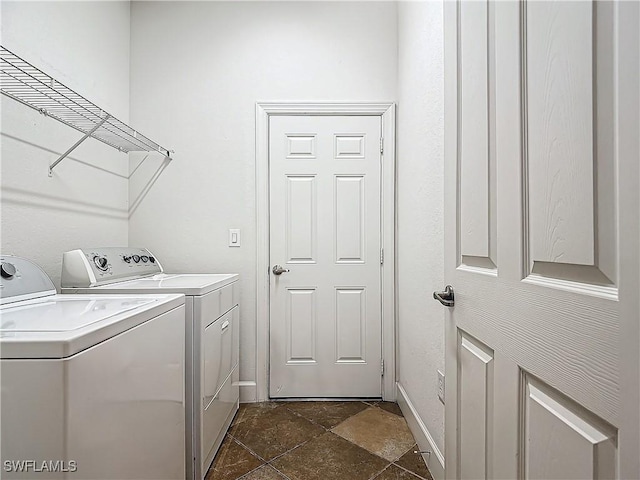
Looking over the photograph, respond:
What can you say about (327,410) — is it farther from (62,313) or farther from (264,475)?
(62,313)

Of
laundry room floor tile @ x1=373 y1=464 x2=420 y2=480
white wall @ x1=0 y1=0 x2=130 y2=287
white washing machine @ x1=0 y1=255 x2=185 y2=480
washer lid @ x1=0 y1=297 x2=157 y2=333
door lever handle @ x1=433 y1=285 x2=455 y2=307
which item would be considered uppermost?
white wall @ x1=0 y1=0 x2=130 y2=287

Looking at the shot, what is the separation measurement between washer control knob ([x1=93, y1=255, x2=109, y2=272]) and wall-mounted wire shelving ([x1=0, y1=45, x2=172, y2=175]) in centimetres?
45

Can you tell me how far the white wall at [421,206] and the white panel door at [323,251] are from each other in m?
0.21

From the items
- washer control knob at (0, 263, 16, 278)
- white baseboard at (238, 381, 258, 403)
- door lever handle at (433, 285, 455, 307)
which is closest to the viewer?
door lever handle at (433, 285, 455, 307)

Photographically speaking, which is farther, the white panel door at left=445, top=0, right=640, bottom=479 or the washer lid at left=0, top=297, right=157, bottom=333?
the washer lid at left=0, top=297, right=157, bottom=333

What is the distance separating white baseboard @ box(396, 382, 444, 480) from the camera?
150 cm

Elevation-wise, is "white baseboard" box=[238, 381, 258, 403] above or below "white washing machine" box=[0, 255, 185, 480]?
below

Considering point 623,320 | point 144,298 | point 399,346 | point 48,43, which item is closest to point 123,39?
point 48,43

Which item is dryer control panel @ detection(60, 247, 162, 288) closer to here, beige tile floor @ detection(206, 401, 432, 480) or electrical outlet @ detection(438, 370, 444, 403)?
beige tile floor @ detection(206, 401, 432, 480)

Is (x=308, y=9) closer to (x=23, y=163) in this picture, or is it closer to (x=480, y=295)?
(x=23, y=163)

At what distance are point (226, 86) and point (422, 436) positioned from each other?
7.87ft

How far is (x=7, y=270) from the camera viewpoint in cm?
122

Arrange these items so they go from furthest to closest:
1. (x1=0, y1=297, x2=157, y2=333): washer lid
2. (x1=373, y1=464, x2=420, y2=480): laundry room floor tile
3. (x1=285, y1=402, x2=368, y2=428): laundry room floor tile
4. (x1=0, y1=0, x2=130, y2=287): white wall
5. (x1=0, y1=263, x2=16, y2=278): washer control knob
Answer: (x1=285, y1=402, x2=368, y2=428): laundry room floor tile, (x1=373, y1=464, x2=420, y2=480): laundry room floor tile, (x1=0, y1=0, x2=130, y2=287): white wall, (x1=0, y1=263, x2=16, y2=278): washer control knob, (x1=0, y1=297, x2=157, y2=333): washer lid

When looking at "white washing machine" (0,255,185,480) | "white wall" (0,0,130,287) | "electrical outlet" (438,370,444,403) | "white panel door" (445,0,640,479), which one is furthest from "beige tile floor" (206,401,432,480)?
"white wall" (0,0,130,287)
